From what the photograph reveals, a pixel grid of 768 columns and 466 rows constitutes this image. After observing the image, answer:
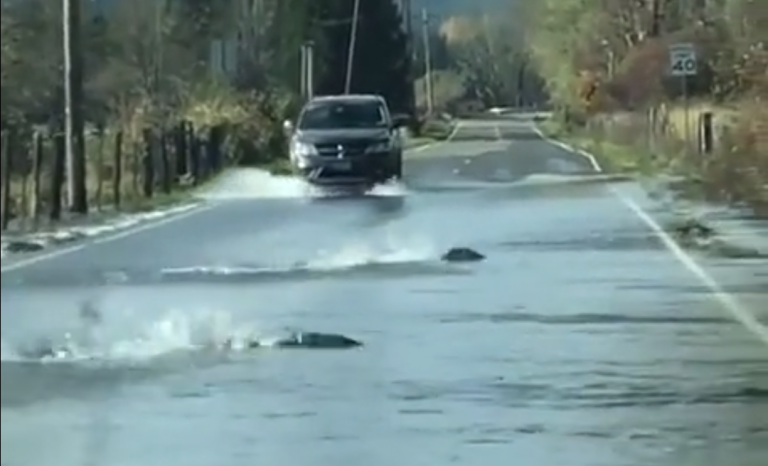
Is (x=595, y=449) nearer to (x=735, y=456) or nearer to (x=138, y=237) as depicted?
(x=735, y=456)

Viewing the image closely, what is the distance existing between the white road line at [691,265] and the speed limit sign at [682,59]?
46.8 inches

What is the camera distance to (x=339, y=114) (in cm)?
1446

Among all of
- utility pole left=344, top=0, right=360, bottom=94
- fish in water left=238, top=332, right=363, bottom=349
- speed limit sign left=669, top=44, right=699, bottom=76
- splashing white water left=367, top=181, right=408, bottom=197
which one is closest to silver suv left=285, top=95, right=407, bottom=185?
splashing white water left=367, top=181, right=408, bottom=197

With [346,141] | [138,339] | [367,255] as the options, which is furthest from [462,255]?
[138,339]

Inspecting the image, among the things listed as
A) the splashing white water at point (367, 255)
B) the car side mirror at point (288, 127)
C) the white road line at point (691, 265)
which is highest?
the car side mirror at point (288, 127)

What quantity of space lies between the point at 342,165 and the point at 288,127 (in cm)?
240

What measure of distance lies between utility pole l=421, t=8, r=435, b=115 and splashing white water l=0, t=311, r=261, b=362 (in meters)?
1.64

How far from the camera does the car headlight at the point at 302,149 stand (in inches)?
577

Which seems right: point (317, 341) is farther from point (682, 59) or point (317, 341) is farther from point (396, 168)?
point (396, 168)

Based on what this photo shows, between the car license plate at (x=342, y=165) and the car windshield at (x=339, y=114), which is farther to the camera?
the car license plate at (x=342, y=165)

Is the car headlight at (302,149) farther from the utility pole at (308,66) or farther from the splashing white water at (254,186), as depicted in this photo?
the utility pole at (308,66)

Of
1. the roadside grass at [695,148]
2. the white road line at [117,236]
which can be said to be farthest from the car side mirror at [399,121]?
the roadside grass at [695,148]

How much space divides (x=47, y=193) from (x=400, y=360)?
19.0ft

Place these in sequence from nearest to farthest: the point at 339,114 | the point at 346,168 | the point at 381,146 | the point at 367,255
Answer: the point at 339,114 < the point at 381,146 < the point at 346,168 < the point at 367,255
